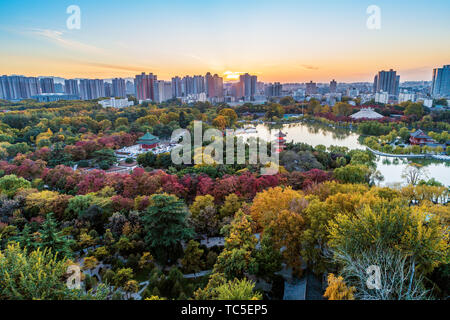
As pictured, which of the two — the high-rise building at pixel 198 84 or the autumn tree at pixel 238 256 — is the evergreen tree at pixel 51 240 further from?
the high-rise building at pixel 198 84

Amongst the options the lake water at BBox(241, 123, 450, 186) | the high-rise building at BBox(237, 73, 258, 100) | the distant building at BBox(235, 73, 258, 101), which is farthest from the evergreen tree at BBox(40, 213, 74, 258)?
the distant building at BBox(235, 73, 258, 101)

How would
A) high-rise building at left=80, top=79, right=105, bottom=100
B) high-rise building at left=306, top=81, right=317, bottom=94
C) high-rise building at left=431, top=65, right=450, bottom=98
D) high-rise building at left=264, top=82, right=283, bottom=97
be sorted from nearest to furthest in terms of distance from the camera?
high-rise building at left=431, top=65, right=450, bottom=98 → high-rise building at left=80, top=79, right=105, bottom=100 → high-rise building at left=264, top=82, right=283, bottom=97 → high-rise building at left=306, top=81, right=317, bottom=94

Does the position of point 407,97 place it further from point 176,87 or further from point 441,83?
point 176,87

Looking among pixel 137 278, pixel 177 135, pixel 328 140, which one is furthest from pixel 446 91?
pixel 137 278

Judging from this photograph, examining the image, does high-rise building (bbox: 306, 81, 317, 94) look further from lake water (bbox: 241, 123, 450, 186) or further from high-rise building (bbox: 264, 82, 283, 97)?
lake water (bbox: 241, 123, 450, 186)

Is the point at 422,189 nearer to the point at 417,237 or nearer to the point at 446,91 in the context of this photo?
the point at 417,237

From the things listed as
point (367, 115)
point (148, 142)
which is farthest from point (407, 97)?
point (148, 142)
